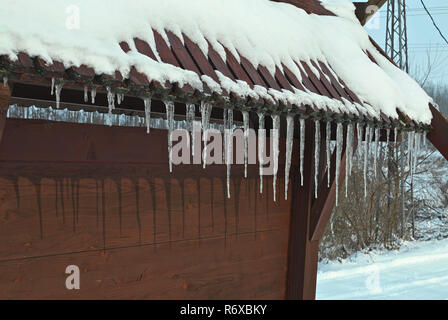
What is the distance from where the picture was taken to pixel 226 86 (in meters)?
2.47

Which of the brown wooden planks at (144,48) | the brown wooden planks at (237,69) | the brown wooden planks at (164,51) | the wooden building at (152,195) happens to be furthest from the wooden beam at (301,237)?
the brown wooden planks at (144,48)

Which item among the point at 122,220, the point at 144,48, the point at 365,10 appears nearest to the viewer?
the point at 144,48

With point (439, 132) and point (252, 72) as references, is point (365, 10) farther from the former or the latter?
point (252, 72)

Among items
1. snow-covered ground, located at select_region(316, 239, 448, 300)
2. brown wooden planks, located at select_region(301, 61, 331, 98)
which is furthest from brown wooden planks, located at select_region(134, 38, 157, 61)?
snow-covered ground, located at select_region(316, 239, 448, 300)

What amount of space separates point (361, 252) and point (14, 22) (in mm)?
10952

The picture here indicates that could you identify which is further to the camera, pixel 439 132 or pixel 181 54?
pixel 439 132

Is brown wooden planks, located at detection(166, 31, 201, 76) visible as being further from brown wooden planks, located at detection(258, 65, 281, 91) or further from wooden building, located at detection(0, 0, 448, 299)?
brown wooden planks, located at detection(258, 65, 281, 91)

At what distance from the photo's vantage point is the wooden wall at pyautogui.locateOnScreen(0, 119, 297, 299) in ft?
8.51

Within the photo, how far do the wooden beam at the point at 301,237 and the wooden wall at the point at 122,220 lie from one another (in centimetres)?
26

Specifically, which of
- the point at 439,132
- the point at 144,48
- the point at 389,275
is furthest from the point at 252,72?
the point at 389,275

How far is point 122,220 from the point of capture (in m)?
3.04

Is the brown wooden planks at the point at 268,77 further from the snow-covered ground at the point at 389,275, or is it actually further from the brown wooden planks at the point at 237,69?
the snow-covered ground at the point at 389,275

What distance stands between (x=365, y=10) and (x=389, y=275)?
21.3ft
